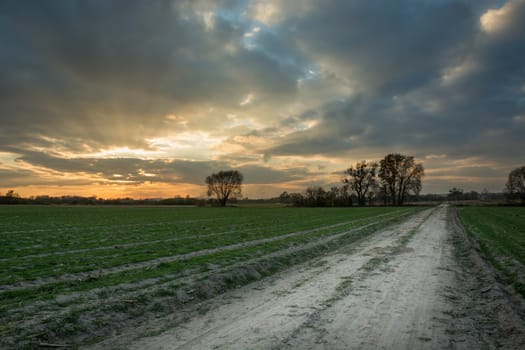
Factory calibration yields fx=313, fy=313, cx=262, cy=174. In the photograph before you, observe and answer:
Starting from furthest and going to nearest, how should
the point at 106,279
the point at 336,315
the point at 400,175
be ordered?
the point at 400,175, the point at 106,279, the point at 336,315

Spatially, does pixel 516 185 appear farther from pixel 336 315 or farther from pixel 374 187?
pixel 336 315

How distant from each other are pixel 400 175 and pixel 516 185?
4814 cm

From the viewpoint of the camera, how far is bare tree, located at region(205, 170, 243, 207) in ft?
452

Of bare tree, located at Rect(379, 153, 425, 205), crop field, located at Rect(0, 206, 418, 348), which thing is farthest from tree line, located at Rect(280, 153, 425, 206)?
crop field, located at Rect(0, 206, 418, 348)

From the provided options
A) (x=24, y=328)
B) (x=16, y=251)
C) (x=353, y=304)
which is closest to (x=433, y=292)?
(x=353, y=304)

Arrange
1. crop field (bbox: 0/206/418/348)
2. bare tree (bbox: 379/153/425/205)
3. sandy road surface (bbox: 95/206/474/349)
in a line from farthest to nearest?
bare tree (bbox: 379/153/425/205) → crop field (bbox: 0/206/418/348) → sandy road surface (bbox: 95/206/474/349)

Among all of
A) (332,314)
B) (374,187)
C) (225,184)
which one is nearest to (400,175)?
(374,187)

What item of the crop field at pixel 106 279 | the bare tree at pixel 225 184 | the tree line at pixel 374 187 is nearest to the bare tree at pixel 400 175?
the tree line at pixel 374 187

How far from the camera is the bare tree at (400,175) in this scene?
10566 cm

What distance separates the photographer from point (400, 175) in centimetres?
10731

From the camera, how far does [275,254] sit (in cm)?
1509

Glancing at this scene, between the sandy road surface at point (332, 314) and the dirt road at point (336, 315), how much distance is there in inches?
0.7

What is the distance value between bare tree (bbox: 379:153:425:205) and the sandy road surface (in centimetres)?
10252

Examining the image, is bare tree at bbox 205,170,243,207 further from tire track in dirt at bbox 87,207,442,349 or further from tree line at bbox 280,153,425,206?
tire track in dirt at bbox 87,207,442,349
